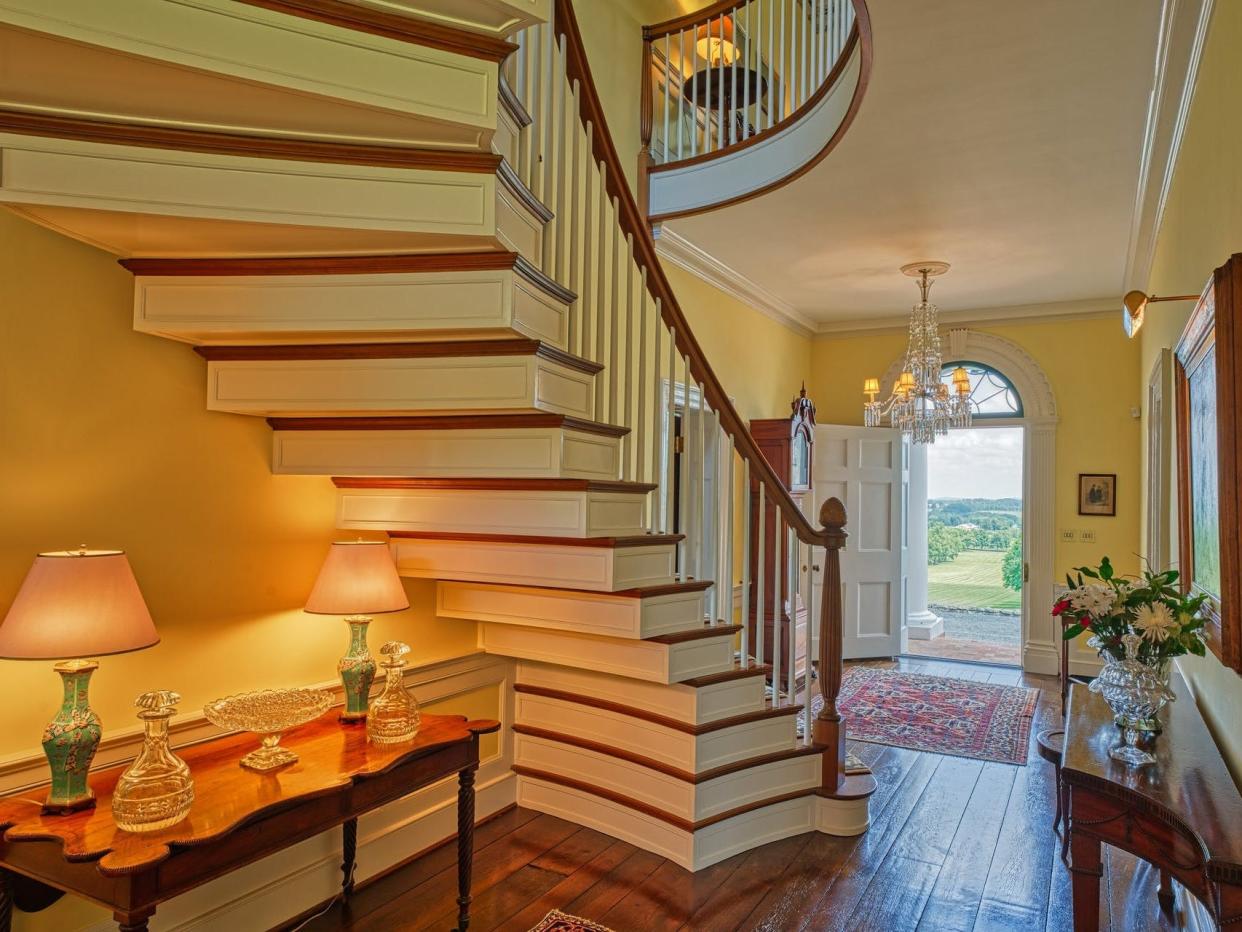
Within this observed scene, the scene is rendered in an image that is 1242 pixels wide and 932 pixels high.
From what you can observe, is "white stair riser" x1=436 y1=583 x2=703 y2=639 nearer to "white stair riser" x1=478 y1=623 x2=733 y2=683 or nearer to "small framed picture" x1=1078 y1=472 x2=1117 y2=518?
"white stair riser" x1=478 y1=623 x2=733 y2=683

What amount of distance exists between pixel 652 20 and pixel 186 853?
515 cm

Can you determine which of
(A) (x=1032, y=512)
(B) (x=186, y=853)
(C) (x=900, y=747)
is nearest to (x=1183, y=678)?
(C) (x=900, y=747)

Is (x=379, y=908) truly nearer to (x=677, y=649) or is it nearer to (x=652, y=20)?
(x=677, y=649)

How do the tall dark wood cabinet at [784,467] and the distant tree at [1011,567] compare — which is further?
the distant tree at [1011,567]

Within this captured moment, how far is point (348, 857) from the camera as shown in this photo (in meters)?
2.75

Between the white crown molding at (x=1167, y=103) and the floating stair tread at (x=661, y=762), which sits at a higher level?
the white crown molding at (x=1167, y=103)

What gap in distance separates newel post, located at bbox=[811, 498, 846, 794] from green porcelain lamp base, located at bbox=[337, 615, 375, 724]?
1.90 meters

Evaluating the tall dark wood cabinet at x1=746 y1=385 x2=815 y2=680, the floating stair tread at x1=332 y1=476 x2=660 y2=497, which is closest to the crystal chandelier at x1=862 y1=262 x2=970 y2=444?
the tall dark wood cabinet at x1=746 y1=385 x2=815 y2=680

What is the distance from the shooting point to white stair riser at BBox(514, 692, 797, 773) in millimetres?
3039

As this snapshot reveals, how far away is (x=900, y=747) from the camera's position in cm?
452

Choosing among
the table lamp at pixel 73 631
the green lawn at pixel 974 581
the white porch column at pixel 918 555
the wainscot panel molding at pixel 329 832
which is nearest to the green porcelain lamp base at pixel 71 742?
the table lamp at pixel 73 631

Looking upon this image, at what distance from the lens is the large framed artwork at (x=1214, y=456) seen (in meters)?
1.76

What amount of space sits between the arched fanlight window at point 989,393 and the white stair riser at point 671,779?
461cm

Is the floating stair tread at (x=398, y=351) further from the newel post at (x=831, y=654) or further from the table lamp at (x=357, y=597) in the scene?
the newel post at (x=831, y=654)
